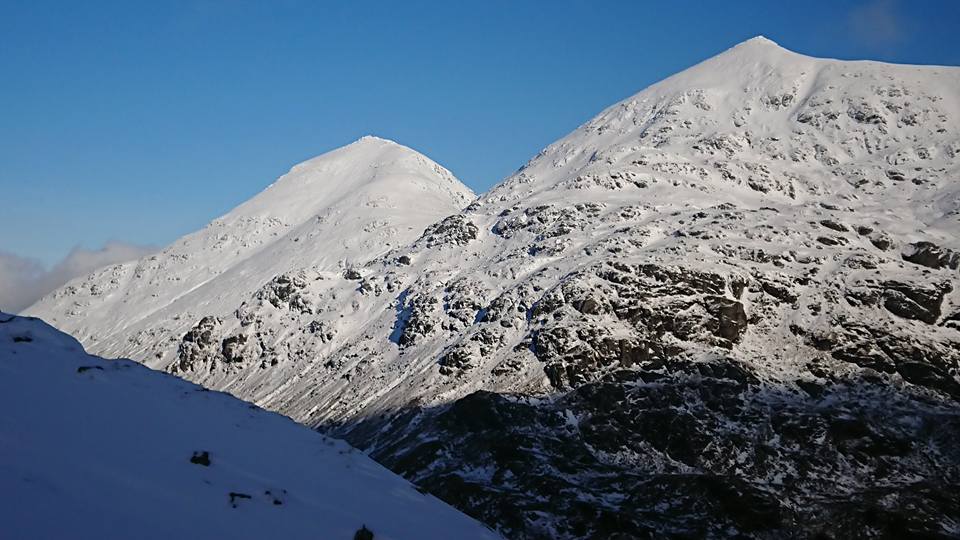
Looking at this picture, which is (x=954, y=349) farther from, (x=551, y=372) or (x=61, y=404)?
(x=61, y=404)

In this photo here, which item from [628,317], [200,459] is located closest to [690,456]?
[628,317]

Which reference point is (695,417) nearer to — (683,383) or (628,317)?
(683,383)

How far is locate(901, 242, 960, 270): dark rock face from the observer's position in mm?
175375

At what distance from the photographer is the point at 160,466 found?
642 inches

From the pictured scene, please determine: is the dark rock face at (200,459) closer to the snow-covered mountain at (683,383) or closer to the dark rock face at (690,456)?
the dark rock face at (690,456)

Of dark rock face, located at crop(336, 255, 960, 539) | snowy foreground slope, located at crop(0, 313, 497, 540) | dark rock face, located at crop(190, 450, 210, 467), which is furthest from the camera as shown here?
dark rock face, located at crop(336, 255, 960, 539)

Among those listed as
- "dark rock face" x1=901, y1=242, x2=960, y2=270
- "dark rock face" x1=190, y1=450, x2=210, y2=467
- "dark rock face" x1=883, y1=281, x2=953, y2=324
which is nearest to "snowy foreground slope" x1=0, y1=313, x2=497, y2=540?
"dark rock face" x1=190, y1=450, x2=210, y2=467

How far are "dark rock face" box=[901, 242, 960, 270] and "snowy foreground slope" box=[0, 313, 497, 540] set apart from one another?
594 feet

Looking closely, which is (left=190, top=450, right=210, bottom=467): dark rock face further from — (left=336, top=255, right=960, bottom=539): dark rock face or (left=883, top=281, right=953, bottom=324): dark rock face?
(left=883, top=281, right=953, bottom=324): dark rock face

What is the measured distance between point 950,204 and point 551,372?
108m

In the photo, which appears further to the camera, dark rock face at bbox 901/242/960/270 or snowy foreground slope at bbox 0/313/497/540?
dark rock face at bbox 901/242/960/270

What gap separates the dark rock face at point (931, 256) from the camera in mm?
175375

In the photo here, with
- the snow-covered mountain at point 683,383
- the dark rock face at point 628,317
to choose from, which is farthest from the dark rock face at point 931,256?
the dark rock face at point 628,317

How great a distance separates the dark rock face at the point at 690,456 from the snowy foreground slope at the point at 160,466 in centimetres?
9883
